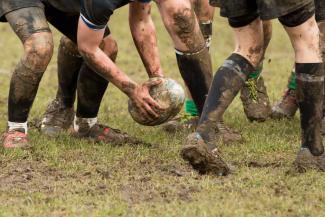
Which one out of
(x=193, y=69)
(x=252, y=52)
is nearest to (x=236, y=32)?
(x=252, y=52)

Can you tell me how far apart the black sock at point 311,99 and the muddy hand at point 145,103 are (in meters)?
1.20

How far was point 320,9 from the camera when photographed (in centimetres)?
734

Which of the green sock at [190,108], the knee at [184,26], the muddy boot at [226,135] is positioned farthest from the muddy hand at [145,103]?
the green sock at [190,108]

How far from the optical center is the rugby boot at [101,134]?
7207mm

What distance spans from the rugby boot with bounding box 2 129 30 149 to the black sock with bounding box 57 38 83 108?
1.00 metres

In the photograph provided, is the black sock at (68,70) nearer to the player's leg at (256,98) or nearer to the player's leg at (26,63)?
the player's leg at (26,63)

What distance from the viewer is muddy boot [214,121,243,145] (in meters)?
7.10

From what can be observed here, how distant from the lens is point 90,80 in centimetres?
735

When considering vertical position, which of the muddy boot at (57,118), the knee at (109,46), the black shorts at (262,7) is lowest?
the muddy boot at (57,118)

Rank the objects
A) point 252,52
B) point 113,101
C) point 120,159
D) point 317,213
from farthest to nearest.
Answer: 1. point 113,101
2. point 120,159
3. point 252,52
4. point 317,213

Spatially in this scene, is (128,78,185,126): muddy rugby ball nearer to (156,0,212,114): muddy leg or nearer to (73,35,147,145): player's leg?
(156,0,212,114): muddy leg

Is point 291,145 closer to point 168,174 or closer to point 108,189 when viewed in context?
point 168,174

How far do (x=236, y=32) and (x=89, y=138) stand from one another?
211cm

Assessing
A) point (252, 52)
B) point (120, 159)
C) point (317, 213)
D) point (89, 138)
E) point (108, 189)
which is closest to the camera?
point (317, 213)
